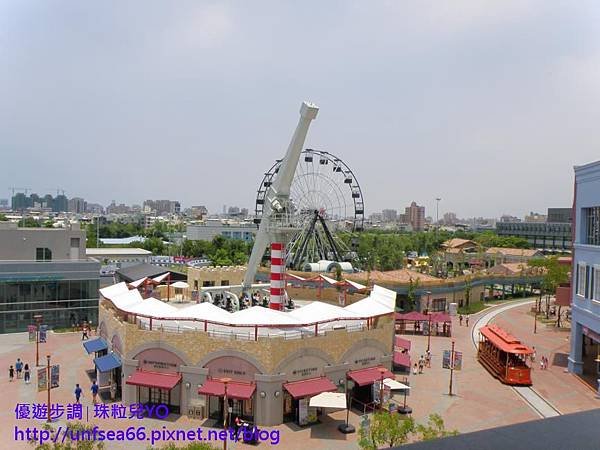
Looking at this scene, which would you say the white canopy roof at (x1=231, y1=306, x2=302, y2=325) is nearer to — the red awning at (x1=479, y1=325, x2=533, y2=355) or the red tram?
the red tram

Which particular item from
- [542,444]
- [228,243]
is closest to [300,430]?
[542,444]

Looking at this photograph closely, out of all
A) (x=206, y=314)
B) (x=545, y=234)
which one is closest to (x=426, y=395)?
(x=206, y=314)

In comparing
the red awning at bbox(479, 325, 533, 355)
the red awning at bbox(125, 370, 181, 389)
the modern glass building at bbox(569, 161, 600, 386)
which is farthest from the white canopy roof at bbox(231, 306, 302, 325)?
the modern glass building at bbox(569, 161, 600, 386)

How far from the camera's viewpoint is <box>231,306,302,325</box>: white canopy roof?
2738 centimetres

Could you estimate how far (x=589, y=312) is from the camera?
109 feet

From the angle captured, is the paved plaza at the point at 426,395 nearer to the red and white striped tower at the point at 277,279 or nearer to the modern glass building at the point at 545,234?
the red and white striped tower at the point at 277,279

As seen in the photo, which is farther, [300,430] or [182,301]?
[182,301]

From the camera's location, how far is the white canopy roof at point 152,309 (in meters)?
29.8

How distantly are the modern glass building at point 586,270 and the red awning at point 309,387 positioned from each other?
17.5 m

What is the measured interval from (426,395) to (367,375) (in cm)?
403

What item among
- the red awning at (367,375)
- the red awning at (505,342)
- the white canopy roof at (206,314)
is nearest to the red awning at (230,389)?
the white canopy roof at (206,314)

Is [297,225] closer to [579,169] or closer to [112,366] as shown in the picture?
[112,366]

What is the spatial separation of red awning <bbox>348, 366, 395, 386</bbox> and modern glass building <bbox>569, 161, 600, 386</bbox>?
13911 millimetres

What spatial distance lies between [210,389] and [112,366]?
7138mm
